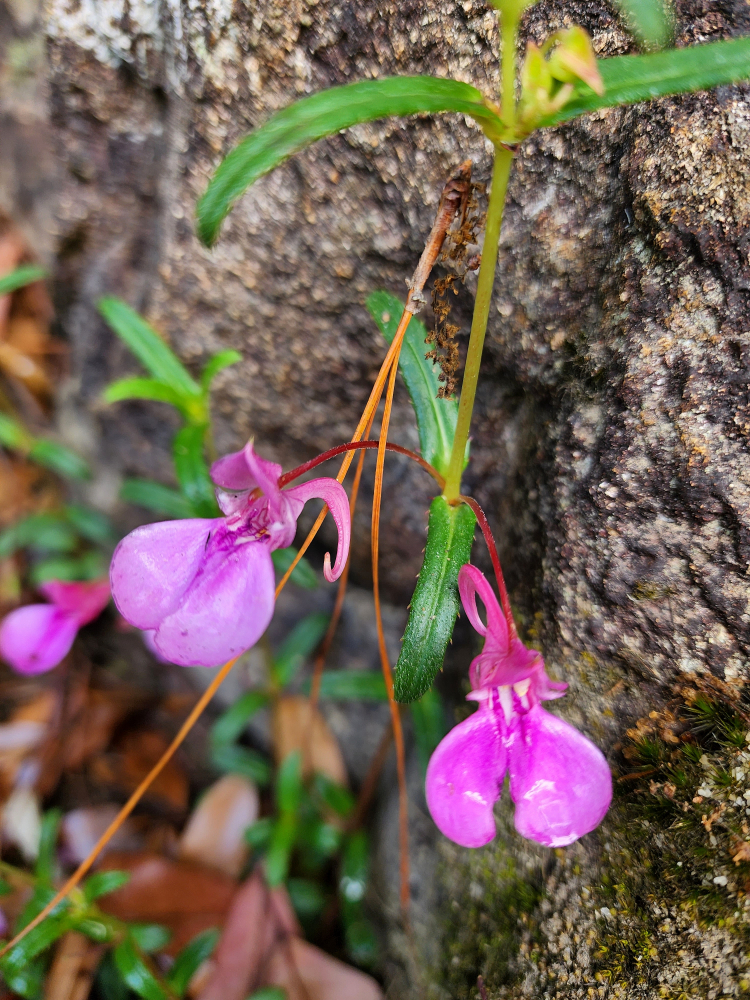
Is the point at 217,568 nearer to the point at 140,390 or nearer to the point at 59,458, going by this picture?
the point at 140,390

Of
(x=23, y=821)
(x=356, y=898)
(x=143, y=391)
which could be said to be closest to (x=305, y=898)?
(x=356, y=898)

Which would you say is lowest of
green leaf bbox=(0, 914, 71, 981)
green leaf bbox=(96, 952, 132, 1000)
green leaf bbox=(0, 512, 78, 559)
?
green leaf bbox=(96, 952, 132, 1000)

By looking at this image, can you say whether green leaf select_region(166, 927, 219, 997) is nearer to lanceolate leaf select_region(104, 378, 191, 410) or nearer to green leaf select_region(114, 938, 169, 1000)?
green leaf select_region(114, 938, 169, 1000)

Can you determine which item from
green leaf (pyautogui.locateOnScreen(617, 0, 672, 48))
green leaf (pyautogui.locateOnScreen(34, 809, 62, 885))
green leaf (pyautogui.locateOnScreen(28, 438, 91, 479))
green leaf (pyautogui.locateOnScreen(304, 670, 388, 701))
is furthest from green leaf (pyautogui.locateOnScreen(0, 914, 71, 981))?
green leaf (pyautogui.locateOnScreen(617, 0, 672, 48))

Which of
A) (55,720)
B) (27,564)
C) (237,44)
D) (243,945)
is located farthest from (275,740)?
(237,44)

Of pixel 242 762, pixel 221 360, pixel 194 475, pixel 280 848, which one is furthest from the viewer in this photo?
pixel 242 762

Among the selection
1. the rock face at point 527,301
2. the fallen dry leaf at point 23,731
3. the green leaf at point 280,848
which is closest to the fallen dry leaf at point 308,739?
the green leaf at point 280,848
